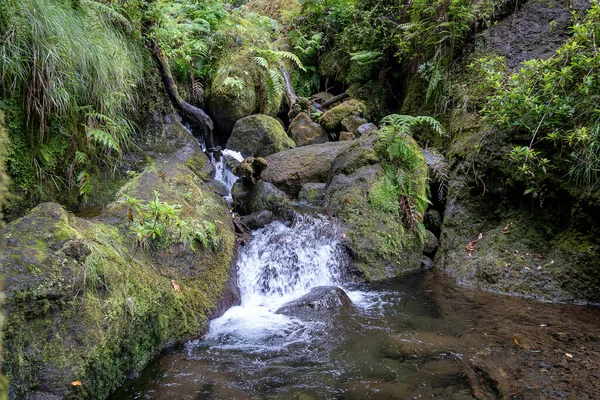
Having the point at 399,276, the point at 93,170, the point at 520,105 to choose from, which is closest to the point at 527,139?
the point at 520,105

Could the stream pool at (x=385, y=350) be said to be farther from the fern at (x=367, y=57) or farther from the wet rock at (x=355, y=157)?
the fern at (x=367, y=57)

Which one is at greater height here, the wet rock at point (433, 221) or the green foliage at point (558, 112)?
the green foliage at point (558, 112)

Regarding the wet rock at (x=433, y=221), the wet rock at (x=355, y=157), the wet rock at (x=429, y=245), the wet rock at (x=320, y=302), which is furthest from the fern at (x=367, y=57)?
the wet rock at (x=320, y=302)

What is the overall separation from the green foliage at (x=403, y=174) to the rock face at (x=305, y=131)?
2.97m

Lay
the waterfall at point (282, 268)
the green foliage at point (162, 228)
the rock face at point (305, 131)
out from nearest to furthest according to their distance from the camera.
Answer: the green foliage at point (162, 228) → the waterfall at point (282, 268) → the rock face at point (305, 131)

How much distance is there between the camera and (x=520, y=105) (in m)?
5.56

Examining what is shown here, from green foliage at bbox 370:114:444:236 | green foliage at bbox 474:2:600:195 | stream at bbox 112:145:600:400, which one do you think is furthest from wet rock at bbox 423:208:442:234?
green foliage at bbox 474:2:600:195

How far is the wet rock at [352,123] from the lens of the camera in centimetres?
996

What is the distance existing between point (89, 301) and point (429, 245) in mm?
5348

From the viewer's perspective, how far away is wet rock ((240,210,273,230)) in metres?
6.51

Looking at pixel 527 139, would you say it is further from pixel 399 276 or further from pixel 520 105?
pixel 399 276

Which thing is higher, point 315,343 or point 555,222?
point 555,222

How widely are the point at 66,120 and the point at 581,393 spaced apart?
5.57 metres

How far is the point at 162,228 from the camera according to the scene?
4301 mm
